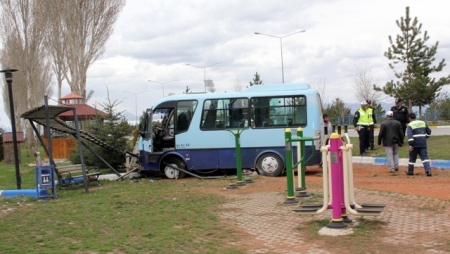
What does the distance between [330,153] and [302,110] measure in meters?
7.92

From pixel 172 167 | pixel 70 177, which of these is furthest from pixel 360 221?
pixel 70 177

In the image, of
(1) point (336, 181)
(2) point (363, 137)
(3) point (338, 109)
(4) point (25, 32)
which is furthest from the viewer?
(3) point (338, 109)

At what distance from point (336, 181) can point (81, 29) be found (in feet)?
104

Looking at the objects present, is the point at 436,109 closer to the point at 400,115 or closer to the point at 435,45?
the point at 435,45

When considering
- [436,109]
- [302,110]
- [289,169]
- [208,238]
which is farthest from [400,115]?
→ [436,109]

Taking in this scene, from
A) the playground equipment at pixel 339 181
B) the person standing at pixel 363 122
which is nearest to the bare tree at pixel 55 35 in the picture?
the person standing at pixel 363 122

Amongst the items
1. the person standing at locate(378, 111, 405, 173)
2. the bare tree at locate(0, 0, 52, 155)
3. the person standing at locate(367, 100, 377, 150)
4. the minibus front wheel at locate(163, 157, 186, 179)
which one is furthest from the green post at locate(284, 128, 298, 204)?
the bare tree at locate(0, 0, 52, 155)

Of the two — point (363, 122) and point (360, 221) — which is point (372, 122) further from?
point (360, 221)

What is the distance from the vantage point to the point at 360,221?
25.9 ft

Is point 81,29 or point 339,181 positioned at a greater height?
point 81,29

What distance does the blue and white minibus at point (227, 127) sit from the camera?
15.3 m

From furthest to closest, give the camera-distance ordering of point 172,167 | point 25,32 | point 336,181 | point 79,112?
point 25,32 → point 79,112 → point 172,167 → point 336,181

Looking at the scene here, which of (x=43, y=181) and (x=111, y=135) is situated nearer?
(x=43, y=181)

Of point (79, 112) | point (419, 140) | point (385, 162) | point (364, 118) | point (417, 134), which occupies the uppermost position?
point (79, 112)
